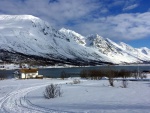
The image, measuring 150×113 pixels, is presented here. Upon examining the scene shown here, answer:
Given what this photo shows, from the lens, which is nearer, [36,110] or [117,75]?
[36,110]

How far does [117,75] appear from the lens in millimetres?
90312

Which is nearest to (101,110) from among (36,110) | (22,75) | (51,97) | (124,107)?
(124,107)

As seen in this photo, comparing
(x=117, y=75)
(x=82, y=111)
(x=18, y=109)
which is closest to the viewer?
(x=82, y=111)

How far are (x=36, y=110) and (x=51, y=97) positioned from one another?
282 inches

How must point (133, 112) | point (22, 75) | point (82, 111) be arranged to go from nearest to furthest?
point (133, 112)
point (82, 111)
point (22, 75)

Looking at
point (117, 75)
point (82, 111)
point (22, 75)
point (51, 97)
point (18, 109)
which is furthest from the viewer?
point (22, 75)

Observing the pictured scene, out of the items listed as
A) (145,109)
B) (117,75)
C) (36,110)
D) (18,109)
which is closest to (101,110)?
(145,109)

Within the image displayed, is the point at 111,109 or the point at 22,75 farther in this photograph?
the point at 22,75

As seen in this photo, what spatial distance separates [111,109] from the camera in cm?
1684

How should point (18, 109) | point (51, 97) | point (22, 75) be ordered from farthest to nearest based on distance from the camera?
A: point (22, 75) < point (51, 97) < point (18, 109)

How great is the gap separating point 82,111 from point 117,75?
75434 mm

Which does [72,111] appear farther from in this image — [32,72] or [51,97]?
[32,72]

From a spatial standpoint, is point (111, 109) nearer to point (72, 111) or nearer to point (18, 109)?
point (72, 111)

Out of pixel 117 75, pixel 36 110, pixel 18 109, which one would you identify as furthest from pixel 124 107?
pixel 117 75
